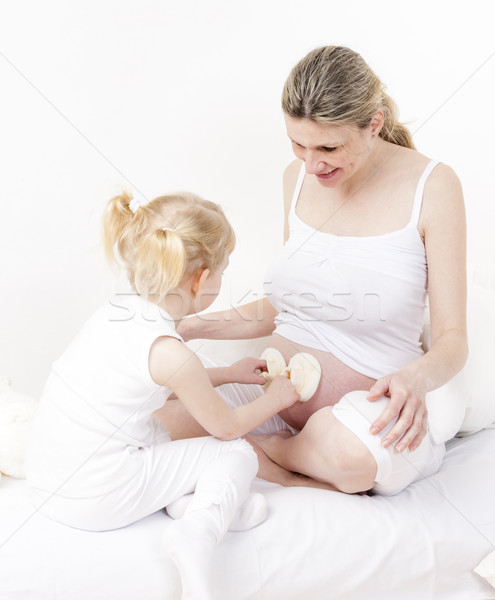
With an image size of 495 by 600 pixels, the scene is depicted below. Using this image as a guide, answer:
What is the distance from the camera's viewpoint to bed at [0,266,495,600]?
4.39 ft

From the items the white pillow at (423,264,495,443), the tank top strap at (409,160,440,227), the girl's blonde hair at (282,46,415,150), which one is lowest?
the white pillow at (423,264,495,443)

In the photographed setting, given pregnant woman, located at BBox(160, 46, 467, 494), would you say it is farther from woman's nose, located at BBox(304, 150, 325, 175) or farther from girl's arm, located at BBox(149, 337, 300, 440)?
girl's arm, located at BBox(149, 337, 300, 440)

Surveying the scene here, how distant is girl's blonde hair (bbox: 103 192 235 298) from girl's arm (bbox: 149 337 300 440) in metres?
0.12

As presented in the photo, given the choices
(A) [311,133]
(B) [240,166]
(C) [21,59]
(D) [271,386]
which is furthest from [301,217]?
(C) [21,59]

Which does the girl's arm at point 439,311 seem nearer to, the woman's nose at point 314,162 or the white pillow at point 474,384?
the white pillow at point 474,384

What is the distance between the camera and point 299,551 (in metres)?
1.42

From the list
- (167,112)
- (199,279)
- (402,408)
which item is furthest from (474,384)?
(167,112)

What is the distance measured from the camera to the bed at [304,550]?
134cm

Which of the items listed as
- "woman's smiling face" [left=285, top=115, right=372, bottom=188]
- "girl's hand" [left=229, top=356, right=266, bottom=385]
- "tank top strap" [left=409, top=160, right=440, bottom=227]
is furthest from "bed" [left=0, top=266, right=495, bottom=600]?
"woman's smiling face" [left=285, top=115, right=372, bottom=188]

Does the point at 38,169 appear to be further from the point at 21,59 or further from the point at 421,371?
the point at 421,371

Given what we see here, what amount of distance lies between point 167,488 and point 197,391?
0.64 feet

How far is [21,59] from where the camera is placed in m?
2.26

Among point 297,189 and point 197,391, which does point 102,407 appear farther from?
point 297,189

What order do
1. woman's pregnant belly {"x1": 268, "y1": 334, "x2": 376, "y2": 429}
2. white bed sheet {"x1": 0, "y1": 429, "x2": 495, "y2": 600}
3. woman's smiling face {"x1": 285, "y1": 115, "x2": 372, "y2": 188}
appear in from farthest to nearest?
1. woman's pregnant belly {"x1": 268, "y1": 334, "x2": 376, "y2": 429}
2. woman's smiling face {"x1": 285, "y1": 115, "x2": 372, "y2": 188}
3. white bed sheet {"x1": 0, "y1": 429, "x2": 495, "y2": 600}
